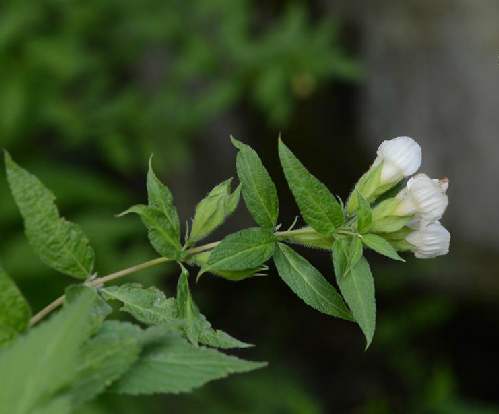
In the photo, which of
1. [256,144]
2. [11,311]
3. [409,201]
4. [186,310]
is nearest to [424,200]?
[409,201]

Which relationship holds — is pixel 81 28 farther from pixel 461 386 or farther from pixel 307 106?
pixel 461 386

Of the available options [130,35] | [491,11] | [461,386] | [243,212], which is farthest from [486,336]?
[130,35]

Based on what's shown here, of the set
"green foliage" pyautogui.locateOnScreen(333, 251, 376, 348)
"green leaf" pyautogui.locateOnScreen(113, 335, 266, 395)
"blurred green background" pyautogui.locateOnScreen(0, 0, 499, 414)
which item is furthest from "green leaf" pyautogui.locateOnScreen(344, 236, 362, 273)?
"blurred green background" pyautogui.locateOnScreen(0, 0, 499, 414)

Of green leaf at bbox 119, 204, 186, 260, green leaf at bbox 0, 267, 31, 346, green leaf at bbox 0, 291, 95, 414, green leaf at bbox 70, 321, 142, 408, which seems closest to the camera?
green leaf at bbox 0, 291, 95, 414

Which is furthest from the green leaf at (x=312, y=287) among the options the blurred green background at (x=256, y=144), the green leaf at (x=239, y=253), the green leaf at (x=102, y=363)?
the blurred green background at (x=256, y=144)

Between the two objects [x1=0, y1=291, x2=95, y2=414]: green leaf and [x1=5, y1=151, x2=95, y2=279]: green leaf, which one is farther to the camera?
[x1=5, y1=151, x2=95, y2=279]: green leaf

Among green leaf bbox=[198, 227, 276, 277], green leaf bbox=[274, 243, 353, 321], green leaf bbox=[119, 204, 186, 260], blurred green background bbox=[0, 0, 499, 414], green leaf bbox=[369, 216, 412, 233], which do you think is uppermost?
green leaf bbox=[119, 204, 186, 260]

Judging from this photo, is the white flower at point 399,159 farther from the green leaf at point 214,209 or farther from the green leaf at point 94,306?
the green leaf at point 94,306

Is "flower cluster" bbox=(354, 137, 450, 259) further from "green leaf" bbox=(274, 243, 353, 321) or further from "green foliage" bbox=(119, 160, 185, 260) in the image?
"green foliage" bbox=(119, 160, 185, 260)

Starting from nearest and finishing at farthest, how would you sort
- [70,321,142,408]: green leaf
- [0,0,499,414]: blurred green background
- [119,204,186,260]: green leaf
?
1. [70,321,142,408]: green leaf
2. [119,204,186,260]: green leaf
3. [0,0,499,414]: blurred green background
